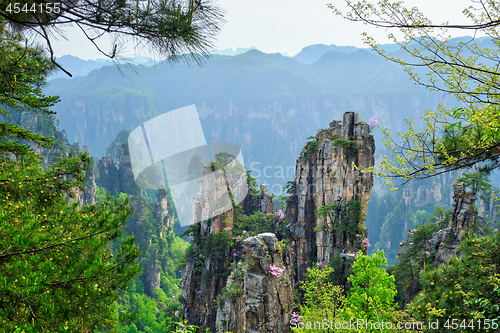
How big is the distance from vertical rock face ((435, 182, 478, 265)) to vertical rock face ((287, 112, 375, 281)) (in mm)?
3997

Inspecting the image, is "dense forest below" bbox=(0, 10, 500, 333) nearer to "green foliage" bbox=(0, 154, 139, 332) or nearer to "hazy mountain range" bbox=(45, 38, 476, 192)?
"green foliage" bbox=(0, 154, 139, 332)

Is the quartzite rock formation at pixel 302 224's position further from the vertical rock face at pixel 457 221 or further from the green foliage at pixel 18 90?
the green foliage at pixel 18 90

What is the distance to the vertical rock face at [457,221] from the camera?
1388 cm

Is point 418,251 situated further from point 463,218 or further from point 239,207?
point 239,207

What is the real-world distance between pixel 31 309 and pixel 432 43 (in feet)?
20.7

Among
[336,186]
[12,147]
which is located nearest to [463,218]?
[336,186]

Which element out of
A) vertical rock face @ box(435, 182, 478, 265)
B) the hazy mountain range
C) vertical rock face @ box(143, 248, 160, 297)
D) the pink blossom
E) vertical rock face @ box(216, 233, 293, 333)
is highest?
the hazy mountain range

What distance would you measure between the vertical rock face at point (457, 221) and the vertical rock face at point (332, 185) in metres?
4.00

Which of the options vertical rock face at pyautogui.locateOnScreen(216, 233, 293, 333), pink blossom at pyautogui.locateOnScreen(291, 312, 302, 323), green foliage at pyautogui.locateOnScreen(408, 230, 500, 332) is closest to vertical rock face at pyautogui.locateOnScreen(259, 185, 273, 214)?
vertical rock face at pyautogui.locateOnScreen(216, 233, 293, 333)

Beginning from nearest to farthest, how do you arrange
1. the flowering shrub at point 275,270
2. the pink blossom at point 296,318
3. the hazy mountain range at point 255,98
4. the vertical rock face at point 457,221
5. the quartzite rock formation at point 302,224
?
the pink blossom at point 296,318
the flowering shrub at point 275,270
the quartzite rock formation at point 302,224
the vertical rock face at point 457,221
the hazy mountain range at point 255,98

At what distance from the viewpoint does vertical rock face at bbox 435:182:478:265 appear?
13.9 metres

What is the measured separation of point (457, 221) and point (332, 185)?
6.54 meters

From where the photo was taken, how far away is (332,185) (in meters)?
17.6

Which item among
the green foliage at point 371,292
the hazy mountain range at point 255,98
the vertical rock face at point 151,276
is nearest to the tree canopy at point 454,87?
the green foliage at point 371,292
